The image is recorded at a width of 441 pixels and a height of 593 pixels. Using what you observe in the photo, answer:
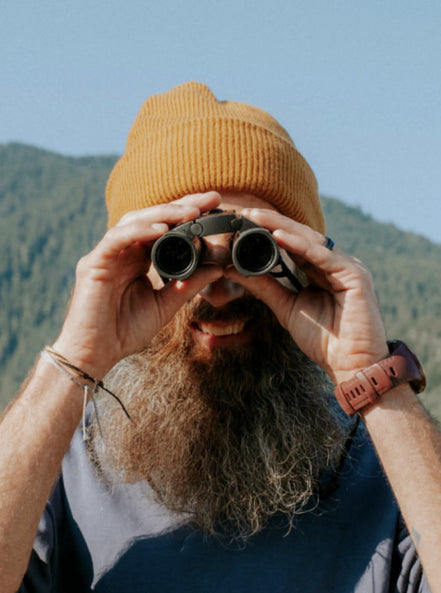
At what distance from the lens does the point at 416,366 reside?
2236 mm

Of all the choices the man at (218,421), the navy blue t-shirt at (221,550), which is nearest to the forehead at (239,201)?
the man at (218,421)

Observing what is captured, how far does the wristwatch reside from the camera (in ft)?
7.15

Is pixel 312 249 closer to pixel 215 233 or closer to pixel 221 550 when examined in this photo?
pixel 215 233

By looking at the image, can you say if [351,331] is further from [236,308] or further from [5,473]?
[5,473]

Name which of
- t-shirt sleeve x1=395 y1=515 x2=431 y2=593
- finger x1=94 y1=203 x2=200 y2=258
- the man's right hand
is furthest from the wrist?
t-shirt sleeve x1=395 y1=515 x2=431 y2=593

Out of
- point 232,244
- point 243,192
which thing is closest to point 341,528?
point 232,244

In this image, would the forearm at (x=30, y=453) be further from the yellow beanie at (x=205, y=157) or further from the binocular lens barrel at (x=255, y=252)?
the yellow beanie at (x=205, y=157)

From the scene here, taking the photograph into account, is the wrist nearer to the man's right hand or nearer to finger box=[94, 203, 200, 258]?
the man's right hand

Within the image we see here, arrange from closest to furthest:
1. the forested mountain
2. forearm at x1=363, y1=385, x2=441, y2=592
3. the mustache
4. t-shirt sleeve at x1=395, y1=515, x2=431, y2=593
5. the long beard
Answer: forearm at x1=363, y1=385, x2=441, y2=592, t-shirt sleeve at x1=395, y1=515, x2=431, y2=593, the long beard, the mustache, the forested mountain

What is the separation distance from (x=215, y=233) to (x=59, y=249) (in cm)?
14116

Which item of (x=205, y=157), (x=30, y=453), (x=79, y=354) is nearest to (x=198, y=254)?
(x=79, y=354)

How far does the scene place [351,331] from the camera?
2.28 m

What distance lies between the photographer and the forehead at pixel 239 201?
2.69 metres

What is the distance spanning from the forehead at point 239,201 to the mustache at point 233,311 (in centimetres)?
38
